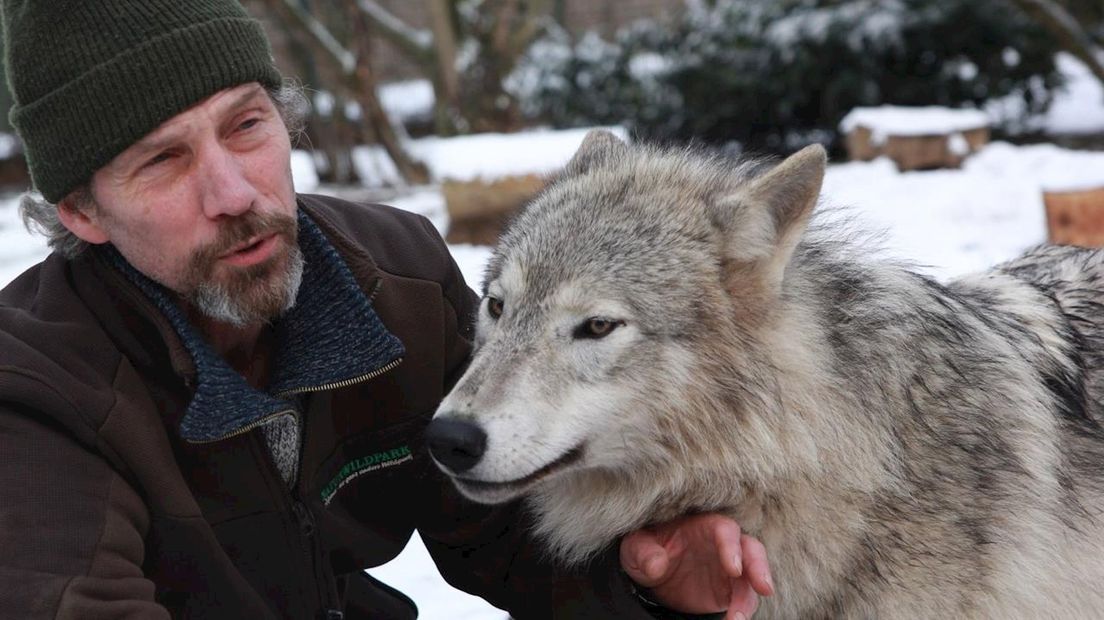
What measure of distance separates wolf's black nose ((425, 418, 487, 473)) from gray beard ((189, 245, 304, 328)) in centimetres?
55

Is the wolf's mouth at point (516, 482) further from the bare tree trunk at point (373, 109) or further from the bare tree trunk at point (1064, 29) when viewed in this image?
the bare tree trunk at point (373, 109)

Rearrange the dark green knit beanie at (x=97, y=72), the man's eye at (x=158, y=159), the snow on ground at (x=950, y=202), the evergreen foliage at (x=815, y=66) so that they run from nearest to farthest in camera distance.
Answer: the dark green knit beanie at (x=97, y=72)
the man's eye at (x=158, y=159)
the snow on ground at (x=950, y=202)
the evergreen foliage at (x=815, y=66)

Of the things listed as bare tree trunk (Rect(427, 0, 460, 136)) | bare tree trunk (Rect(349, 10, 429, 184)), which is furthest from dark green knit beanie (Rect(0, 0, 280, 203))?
bare tree trunk (Rect(427, 0, 460, 136))

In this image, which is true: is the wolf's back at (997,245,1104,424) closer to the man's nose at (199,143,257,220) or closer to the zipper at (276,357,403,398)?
the zipper at (276,357,403,398)

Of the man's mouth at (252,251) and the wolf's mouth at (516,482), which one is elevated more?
the man's mouth at (252,251)

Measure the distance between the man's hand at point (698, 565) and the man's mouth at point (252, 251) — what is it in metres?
1.06

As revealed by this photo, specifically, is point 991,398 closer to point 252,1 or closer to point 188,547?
point 188,547

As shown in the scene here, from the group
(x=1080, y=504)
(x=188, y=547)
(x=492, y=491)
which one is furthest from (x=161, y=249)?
(x=1080, y=504)

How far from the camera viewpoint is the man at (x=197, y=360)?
1.94m

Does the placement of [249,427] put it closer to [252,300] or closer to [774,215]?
[252,300]

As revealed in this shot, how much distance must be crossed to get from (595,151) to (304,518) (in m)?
1.20

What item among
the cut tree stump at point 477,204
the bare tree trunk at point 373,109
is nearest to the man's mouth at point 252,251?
the cut tree stump at point 477,204

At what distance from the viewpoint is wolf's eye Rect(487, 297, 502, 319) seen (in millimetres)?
2430

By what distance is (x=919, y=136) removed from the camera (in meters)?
9.30
